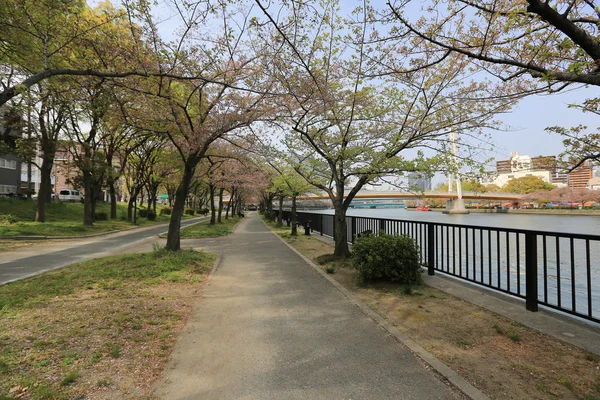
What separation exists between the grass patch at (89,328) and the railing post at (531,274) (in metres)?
4.66

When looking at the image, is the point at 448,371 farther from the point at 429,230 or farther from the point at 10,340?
the point at 10,340

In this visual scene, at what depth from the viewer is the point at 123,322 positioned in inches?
161

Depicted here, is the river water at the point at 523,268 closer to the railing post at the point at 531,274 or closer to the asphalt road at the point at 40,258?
the railing post at the point at 531,274

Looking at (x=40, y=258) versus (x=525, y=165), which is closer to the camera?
(x=525, y=165)

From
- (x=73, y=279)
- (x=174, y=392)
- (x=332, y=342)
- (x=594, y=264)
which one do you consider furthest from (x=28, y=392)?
(x=594, y=264)

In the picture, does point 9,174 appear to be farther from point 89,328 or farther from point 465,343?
point 465,343

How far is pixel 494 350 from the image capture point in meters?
3.20

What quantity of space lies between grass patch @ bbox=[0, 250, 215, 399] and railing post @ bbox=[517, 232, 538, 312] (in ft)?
15.3

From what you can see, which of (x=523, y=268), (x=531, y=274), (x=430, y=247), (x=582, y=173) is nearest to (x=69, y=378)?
(x=531, y=274)

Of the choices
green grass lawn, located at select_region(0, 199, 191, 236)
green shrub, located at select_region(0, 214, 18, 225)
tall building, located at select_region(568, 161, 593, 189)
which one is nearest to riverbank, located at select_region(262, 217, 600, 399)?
tall building, located at select_region(568, 161, 593, 189)

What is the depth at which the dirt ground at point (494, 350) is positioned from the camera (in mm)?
2551

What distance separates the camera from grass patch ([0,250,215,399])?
2.74m

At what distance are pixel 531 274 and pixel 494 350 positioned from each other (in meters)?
1.64

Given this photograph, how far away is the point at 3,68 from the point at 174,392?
12.5 meters
